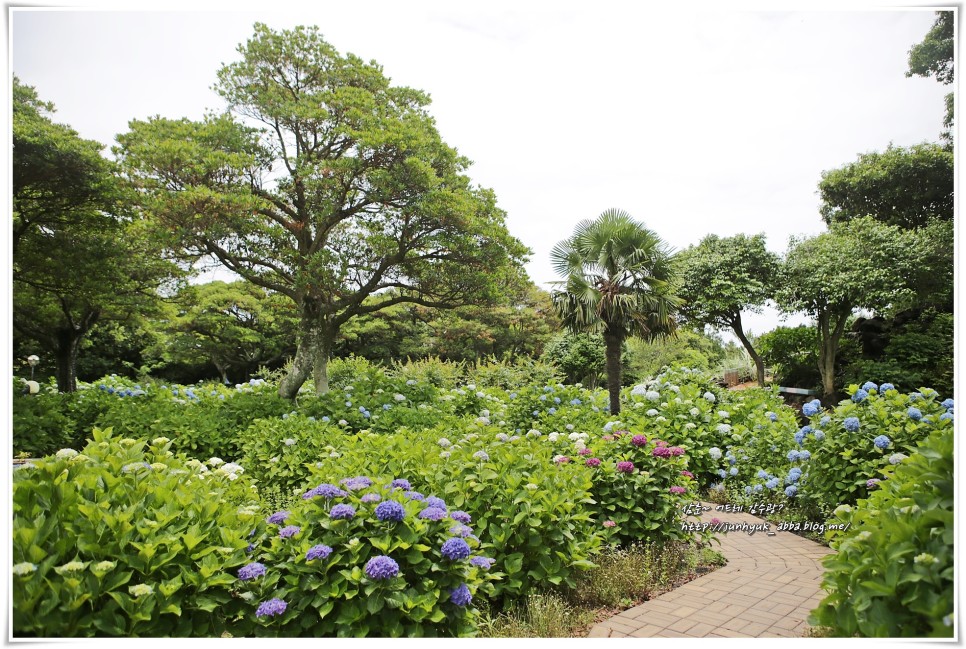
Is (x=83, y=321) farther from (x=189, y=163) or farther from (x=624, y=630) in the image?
(x=624, y=630)

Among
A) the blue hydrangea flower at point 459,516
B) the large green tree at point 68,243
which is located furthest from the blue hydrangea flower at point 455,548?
the large green tree at point 68,243

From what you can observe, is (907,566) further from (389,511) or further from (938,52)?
(938,52)

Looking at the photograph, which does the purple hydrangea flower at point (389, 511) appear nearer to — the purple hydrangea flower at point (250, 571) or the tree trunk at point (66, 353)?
the purple hydrangea flower at point (250, 571)

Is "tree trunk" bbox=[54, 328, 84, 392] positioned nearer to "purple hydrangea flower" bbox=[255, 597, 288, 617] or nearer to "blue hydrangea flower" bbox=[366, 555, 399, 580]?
"purple hydrangea flower" bbox=[255, 597, 288, 617]

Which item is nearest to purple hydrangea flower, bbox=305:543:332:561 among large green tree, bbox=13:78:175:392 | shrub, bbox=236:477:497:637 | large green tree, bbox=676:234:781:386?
shrub, bbox=236:477:497:637

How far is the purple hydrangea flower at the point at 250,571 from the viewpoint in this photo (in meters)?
2.18

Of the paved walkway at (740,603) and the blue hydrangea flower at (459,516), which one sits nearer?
the blue hydrangea flower at (459,516)

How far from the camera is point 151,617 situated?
80.4 inches

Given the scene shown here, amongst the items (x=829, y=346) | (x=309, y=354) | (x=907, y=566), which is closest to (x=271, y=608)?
(x=907, y=566)

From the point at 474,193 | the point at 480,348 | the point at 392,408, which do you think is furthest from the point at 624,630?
the point at 480,348

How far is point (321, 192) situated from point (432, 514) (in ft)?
23.6

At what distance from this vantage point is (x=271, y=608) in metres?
2.12

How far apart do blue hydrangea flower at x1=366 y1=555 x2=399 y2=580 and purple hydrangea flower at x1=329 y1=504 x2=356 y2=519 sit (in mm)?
226
